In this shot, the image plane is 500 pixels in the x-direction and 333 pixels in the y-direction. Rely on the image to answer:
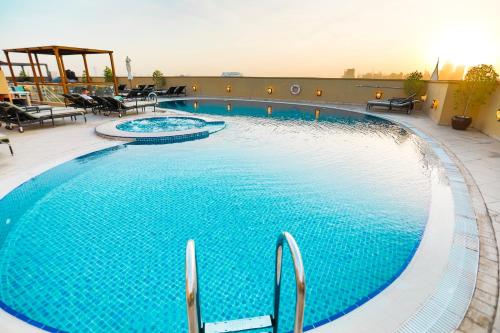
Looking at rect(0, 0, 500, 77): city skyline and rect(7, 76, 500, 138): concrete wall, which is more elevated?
rect(0, 0, 500, 77): city skyline

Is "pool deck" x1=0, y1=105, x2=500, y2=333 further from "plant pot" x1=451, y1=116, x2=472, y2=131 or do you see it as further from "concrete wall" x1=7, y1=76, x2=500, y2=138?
"concrete wall" x1=7, y1=76, x2=500, y2=138

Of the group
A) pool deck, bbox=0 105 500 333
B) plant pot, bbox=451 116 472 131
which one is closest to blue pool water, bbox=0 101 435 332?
pool deck, bbox=0 105 500 333

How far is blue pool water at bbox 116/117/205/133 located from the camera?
9.62 meters

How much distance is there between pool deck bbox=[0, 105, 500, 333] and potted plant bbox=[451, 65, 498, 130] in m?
0.47

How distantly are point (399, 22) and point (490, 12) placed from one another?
6.69 m

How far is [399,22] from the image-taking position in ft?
55.9

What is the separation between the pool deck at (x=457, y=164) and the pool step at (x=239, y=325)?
68 centimetres

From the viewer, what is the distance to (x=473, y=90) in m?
8.59

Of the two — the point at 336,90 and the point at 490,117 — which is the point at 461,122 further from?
the point at 336,90

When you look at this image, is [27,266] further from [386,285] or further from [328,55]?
[328,55]

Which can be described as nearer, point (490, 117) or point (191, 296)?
point (191, 296)

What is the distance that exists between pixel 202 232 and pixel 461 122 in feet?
34.5

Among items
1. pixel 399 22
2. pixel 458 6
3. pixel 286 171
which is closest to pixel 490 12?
pixel 458 6

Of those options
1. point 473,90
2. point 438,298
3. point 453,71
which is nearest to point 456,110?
point 473,90
